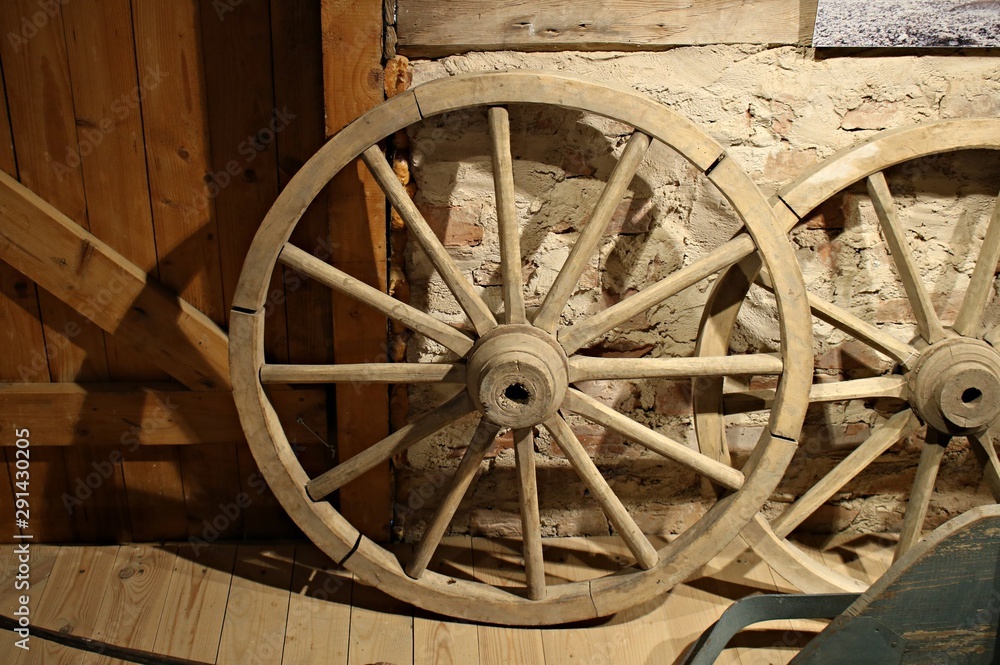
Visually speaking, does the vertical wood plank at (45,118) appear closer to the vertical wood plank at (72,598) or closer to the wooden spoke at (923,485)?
the vertical wood plank at (72,598)

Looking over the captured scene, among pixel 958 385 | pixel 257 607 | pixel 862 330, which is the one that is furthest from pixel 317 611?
pixel 958 385

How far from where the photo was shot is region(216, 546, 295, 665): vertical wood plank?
2135mm

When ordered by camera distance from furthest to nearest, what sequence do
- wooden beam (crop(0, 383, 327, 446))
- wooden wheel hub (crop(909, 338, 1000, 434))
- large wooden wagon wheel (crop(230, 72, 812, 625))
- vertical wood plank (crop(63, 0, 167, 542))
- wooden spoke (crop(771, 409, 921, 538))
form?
wooden beam (crop(0, 383, 327, 446)), wooden spoke (crop(771, 409, 921, 538)), wooden wheel hub (crop(909, 338, 1000, 434)), vertical wood plank (crop(63, 0, 167, 542)), large wooden wagon wheel (crop(230, 72, 812, 625))

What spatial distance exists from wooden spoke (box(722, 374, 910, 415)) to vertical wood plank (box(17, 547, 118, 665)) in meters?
1.70

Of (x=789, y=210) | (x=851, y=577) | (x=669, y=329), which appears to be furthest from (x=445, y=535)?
(x=789, y=210)

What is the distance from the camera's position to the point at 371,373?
1.98m

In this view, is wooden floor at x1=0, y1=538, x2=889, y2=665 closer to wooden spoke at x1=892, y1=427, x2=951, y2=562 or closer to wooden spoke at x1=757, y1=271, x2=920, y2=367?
wooden spoke at x1=892, y1=427, x2=951, y2=562

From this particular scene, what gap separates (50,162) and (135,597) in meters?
1.12

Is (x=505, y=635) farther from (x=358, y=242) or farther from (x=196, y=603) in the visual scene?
(x=358, y=242)

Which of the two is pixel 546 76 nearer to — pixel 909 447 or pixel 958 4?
pixel 958 4

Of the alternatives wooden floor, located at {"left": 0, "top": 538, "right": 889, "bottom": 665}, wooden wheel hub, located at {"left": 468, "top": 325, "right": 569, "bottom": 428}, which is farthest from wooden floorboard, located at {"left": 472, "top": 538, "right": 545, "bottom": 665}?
wooden wheel hub, located at {"left": 468, "top": 325, "right": 569, "bottom": 428}

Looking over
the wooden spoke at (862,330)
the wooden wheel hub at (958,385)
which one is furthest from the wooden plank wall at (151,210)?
the wooden wheel hub at (958,385)

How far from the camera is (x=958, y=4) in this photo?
6.51ft

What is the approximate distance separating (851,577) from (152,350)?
1.96 metres
